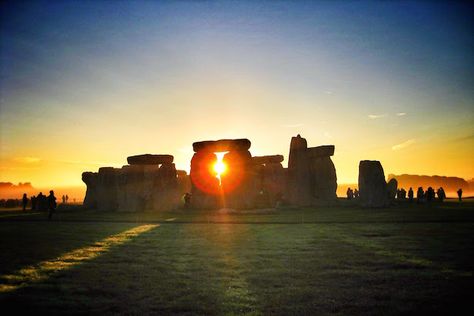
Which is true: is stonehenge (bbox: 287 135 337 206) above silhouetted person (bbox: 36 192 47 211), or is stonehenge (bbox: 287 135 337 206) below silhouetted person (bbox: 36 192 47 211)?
above

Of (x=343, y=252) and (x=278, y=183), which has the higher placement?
(x=278, y=183)

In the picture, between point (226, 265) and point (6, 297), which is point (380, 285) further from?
point (6, 297)

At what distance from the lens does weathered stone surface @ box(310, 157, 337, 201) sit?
2673 centimetres

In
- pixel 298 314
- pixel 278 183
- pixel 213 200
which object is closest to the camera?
pixel 298 314

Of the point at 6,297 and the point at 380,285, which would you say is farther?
the point at 380,285

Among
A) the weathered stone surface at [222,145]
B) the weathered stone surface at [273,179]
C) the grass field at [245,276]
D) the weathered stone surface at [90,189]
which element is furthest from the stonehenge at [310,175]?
the grass field at [245,276]

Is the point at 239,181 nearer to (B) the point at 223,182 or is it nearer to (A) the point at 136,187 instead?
(B) the point at 223,182

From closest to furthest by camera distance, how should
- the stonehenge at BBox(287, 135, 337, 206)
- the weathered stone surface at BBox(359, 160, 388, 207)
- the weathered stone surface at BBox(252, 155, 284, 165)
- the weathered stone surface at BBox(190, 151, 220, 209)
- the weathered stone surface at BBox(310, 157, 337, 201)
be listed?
the weathered stone surface at BBox(359, 160, 388, 207) → the weathered stone surface at BBox(190, 151, 220, 209) → the stonehenge at BBox(287, 135, 337, 206) → the weathered stone surface at BBox(310, 157, 337, 201) → the weathered stone surface at BBox(252, 155, 284, 165)

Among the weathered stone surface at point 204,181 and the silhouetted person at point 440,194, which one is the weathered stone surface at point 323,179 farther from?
the silhouetted person at point 440,194

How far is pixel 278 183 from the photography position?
1211 inches

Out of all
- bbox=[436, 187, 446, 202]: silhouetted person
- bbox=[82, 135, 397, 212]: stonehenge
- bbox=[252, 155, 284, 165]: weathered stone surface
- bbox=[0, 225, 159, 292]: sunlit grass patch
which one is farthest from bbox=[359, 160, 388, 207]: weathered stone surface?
bbox=[0, 225, 159, 292]: sunlit grass patch

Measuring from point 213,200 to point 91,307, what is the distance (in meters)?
21.0

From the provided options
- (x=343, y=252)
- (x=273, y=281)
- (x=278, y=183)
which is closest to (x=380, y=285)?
(x=273, y=281)

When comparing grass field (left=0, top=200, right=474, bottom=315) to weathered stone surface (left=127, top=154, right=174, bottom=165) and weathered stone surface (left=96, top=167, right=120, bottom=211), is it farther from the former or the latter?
weathered stone surface (left=96, top=167, right=120, bottom=211)
